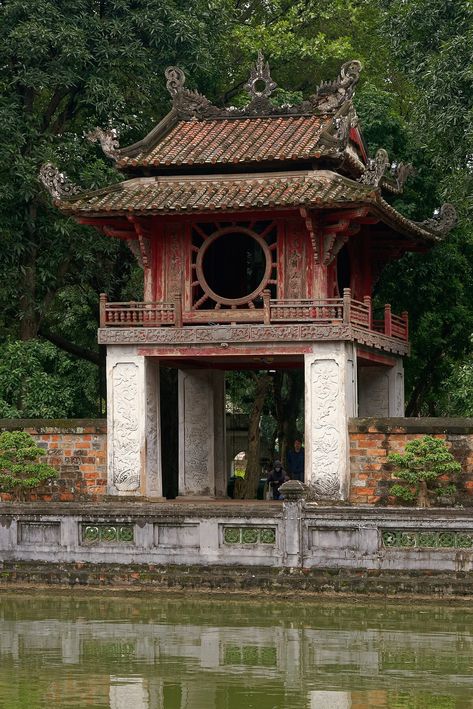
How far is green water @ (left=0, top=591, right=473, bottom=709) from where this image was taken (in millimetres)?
15047

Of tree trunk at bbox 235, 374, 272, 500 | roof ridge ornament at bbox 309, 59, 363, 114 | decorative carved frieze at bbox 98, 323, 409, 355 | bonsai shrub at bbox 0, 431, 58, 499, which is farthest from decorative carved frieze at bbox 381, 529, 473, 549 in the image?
tree trunk at bbox 235, 374, 272, 500

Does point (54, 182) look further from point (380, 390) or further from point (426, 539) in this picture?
point (426, 539)

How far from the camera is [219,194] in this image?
29.2m

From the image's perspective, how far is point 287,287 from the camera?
2975 cm

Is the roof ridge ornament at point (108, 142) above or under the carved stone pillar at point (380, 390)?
above

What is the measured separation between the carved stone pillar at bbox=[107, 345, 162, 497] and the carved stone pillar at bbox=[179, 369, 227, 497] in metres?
2.57

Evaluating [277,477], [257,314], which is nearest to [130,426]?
[257,314]

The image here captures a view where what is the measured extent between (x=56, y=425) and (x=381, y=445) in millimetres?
6327

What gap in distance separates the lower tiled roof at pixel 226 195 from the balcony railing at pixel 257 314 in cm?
173

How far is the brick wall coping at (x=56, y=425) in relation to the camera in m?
29.3

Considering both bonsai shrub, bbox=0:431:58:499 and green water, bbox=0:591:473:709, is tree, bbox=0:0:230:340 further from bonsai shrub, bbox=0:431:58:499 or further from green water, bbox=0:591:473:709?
green water, bbox=0:591:473:709

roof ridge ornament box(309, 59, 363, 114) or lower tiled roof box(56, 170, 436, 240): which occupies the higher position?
roof ridge ornament box(309, 59, 363, 114)

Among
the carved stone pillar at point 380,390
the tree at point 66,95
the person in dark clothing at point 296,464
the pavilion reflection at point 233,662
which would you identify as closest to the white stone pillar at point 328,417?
the person in dark clothing at point 296,464

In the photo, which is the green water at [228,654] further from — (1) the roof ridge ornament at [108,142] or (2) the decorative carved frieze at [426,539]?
(1) the roof ridge ornament at [108,142]
